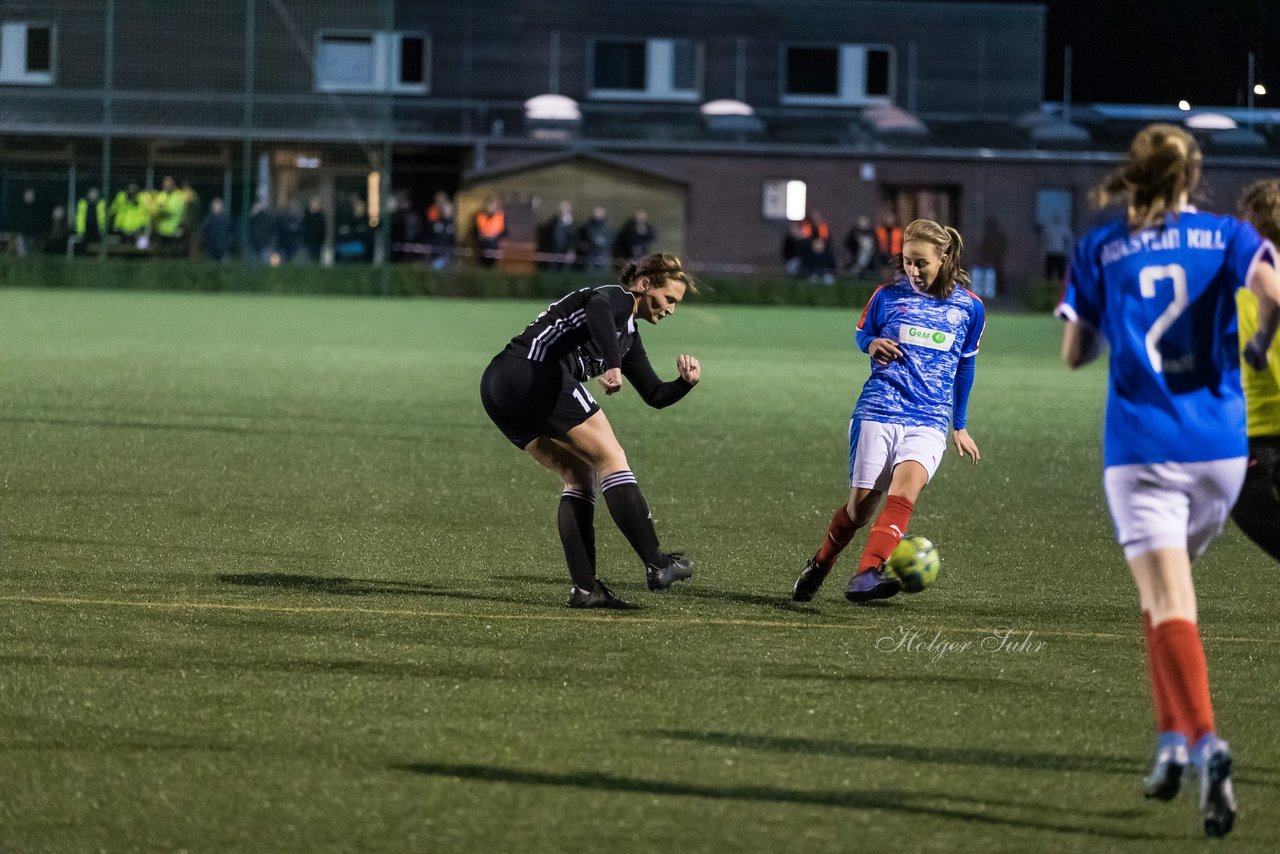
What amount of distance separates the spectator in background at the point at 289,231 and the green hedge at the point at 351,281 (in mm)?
382

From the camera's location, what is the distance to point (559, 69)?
50469mm

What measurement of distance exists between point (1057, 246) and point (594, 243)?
10742mm

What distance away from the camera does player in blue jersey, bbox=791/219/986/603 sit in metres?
7.87

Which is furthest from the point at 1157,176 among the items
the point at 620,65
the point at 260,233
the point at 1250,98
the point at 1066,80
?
the point at 1066,80

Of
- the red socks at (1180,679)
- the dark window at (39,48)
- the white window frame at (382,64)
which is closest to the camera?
the red socks at (1180,679)

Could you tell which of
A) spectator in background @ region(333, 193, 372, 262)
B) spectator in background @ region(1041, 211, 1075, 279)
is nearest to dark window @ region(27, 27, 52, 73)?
spectator in background @ region(333, 193, 372, 262)

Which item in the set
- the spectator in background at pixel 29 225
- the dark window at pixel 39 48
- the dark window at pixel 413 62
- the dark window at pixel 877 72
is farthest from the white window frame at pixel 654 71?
the spectator in background at pixel 29 225

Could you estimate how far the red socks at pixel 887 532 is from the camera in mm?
7828

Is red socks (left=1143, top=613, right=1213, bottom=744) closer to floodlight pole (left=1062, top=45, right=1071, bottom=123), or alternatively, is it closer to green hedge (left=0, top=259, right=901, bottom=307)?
green hedge (left=0, top=259, right=901, bottom=307)

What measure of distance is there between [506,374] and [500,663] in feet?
4.90

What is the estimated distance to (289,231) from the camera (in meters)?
37.6

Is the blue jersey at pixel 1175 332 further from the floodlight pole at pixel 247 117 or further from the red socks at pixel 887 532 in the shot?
the floodlight pole at pixel 247 117

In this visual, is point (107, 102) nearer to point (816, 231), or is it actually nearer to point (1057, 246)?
point (816, 231)

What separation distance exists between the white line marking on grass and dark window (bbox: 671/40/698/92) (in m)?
44.8
